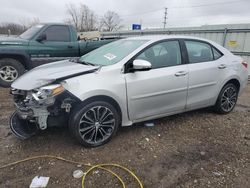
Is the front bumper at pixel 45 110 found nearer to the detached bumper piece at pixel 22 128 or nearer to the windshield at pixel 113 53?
the detached bumper piece at pixel 22 128

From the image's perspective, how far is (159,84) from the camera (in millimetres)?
3359

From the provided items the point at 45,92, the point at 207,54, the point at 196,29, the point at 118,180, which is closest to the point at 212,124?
the point at 207,54

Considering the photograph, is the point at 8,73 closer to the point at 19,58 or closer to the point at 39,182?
the point at 19,58

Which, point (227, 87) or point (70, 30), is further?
point (70, 30)

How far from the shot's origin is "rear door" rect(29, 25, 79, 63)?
239 inches

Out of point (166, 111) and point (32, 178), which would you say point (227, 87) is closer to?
point (166, 111)

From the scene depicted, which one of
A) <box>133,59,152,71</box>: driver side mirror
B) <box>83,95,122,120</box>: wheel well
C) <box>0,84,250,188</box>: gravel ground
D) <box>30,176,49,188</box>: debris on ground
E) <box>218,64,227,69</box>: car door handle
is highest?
<box>133,59,152,71</box>: driver side mirror

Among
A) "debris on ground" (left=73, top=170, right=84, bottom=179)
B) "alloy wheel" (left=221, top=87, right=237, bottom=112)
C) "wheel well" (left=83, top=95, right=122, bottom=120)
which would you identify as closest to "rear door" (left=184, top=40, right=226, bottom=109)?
"alloy wheel" (left=221, top=87, right=237, bottom=112)

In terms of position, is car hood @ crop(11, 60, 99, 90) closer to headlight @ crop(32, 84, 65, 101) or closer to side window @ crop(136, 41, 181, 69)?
headlight @ crop(32, 84, 65, 101)

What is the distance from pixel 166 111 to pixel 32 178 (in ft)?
7.48

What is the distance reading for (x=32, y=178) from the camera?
244 cm

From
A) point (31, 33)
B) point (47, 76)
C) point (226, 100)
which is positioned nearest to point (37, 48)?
point (31, 33)

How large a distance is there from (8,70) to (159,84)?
465 centimetres

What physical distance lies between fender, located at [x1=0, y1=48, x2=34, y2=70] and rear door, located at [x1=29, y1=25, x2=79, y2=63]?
161mm
